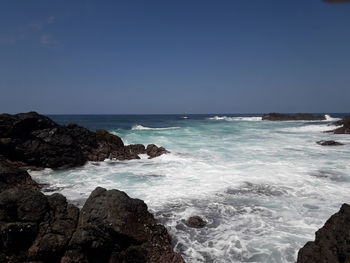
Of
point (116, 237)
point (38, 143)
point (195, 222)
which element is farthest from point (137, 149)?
point (116, 237)

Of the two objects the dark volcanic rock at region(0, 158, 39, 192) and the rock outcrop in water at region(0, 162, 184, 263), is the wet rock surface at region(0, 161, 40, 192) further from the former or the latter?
the rock outcrop in water at region(0, 162, 184, 263)

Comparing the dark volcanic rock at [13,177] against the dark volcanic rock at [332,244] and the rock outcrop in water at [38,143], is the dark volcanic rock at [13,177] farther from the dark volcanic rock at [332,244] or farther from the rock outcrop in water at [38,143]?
the dark volcanic rock at [332,244]

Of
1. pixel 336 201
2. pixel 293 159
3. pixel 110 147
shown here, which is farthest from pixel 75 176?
pixel 293 159

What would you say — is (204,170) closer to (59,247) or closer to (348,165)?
(348,165)

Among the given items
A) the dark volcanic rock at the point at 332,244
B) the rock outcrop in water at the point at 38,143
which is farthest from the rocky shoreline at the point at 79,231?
the rock outcrop in water at the point at 38,143

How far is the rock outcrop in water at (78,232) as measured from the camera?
17.4 ft

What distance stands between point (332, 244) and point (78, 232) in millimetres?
5015

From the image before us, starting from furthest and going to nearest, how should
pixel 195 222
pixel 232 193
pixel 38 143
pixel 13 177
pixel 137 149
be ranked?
pixel 137 149
pixel 38 143
pixel 232 193
pixel 13 177
pixel 195 222

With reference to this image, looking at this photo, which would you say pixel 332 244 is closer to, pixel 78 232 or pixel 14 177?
pixel 78 232

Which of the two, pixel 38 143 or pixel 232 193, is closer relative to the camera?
pixel 232 193

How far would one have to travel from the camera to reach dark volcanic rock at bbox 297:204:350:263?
476cm

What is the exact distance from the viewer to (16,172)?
32.6 feet

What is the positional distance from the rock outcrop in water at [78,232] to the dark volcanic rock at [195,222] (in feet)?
4.15

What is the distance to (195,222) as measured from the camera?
7.27m
